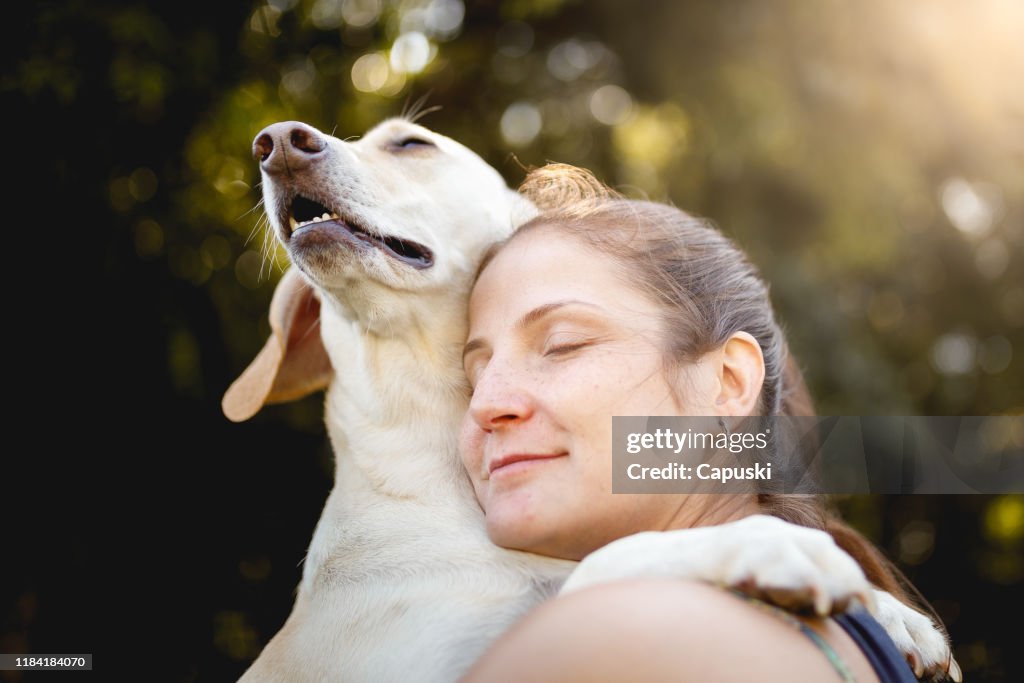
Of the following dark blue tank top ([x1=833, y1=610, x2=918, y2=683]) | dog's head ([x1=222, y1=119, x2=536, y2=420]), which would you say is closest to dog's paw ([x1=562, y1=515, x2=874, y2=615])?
dark blue tank top ([x1=833, y1=610, x2=918, y2=683])

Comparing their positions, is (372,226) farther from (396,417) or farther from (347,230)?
(396,417)

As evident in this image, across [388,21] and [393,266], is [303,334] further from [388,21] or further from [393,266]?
[388,21]

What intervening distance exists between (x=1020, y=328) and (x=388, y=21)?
226 inches

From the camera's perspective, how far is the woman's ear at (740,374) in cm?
176

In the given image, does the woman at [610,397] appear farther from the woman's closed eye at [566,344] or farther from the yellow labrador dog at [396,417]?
the yellow labrador dog at [396,417]

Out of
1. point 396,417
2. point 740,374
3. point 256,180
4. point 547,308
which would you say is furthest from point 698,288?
point 256,180

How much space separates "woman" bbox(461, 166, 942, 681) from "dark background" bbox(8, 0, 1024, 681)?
7.91 feet

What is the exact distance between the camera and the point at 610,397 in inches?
62.7

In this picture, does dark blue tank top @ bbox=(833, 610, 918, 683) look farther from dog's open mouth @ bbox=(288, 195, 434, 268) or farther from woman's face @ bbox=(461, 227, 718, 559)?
dog's open mouth @ bbox=(288, 195, 434, 268)

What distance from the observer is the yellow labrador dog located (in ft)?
5.35

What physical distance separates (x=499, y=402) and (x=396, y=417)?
604mm

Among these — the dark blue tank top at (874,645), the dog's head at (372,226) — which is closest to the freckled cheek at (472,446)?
the dog's head at (372,226)

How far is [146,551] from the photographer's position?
454cm

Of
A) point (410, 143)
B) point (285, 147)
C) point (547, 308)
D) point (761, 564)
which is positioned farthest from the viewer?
point (410, 143)
